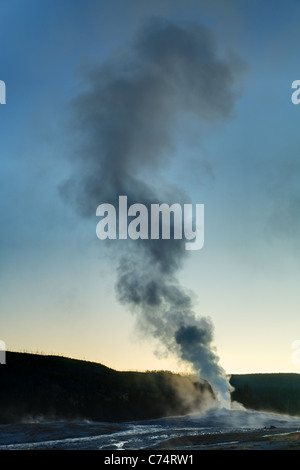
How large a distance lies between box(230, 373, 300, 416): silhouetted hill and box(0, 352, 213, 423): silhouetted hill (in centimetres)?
1146

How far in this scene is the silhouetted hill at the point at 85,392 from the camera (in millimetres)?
46062

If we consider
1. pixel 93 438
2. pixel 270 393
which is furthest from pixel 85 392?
pixel 270 393

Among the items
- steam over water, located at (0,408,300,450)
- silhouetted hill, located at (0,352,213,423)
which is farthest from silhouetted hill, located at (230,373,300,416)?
steam over water, located at (0,408,300,450)

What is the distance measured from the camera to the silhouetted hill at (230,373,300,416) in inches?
2724

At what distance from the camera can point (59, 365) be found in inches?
2288

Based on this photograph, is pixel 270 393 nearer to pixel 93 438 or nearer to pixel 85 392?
pixel 85 392

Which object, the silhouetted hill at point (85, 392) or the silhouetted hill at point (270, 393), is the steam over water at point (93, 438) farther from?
the silhouetted hill at point (270, 393)

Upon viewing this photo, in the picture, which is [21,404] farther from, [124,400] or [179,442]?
[179,442]

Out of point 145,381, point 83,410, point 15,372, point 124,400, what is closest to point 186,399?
point 145,381

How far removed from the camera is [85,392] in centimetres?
5294

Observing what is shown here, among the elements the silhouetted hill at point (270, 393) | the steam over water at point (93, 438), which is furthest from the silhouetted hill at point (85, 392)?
the silhouetted hill at point (270, 393)

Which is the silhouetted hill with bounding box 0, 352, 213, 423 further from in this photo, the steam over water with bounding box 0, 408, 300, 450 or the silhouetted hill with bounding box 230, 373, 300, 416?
the silhouetted hill with bounding box 230, 373, 300, 416
